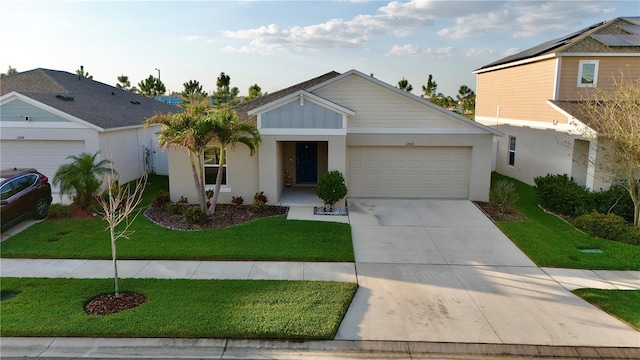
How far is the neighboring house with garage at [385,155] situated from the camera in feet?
50.1

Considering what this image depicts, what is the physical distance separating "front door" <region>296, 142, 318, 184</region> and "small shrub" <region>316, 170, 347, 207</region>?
4.30m

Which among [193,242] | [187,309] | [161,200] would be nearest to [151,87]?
[161,200]

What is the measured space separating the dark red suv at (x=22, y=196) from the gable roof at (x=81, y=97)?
11.5 ft

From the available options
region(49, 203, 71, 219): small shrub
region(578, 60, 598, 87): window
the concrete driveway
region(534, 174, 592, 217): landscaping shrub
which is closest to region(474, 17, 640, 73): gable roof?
region(578, 60, 598, 87): window

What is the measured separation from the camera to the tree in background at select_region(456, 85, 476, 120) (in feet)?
154

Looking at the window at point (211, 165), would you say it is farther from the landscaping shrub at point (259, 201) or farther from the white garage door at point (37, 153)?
the white garage door at point (37, 153)

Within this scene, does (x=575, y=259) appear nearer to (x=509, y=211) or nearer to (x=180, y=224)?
(x=509, y=211)

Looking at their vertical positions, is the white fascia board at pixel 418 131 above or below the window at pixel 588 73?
below

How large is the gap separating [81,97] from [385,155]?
1417 centimetres

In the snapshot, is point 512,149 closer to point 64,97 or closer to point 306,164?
point 306,164

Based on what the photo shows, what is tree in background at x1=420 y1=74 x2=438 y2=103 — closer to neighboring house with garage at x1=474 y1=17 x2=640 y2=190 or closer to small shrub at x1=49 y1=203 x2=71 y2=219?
neighboring house with garage at x1=474 y1=17 x2=640 y2=190

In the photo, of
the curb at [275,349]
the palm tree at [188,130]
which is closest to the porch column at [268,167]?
the palm tree at [188,130]

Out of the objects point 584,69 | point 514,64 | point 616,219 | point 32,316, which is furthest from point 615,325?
point 514,64

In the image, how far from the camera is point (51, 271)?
9344 millimetres
